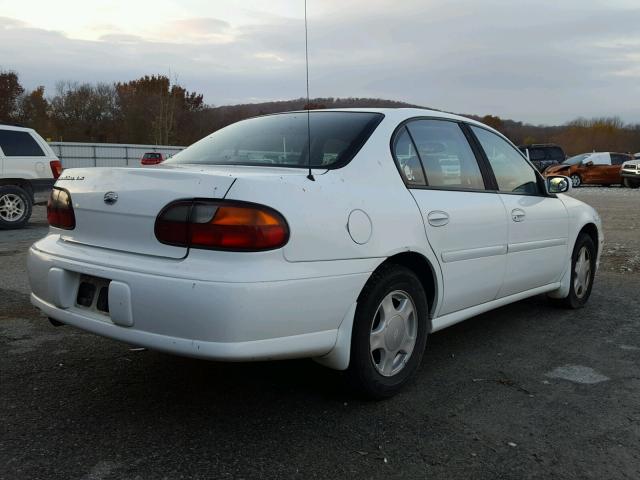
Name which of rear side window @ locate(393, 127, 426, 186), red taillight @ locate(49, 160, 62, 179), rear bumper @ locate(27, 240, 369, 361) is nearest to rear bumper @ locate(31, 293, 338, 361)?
rear bumper @ locate(27, 240, 369, 361)

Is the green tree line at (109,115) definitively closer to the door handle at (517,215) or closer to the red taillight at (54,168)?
the red taillight at (54,168)

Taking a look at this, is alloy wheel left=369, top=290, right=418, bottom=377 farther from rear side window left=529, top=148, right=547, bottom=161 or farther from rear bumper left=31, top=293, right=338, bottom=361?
rear side window left=529, top=148, right=547, bottom=161

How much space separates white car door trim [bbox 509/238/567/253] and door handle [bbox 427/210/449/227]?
2.67ft

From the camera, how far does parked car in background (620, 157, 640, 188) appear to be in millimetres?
25422

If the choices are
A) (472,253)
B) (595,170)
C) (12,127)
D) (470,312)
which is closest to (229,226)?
(472,253)

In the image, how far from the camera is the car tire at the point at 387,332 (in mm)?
2861

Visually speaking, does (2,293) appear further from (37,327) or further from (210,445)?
(210,445)

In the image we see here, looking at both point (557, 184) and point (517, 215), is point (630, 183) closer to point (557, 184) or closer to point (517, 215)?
point (557, 184)

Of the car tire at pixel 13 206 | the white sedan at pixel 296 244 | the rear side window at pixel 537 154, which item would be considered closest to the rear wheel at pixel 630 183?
the rear side window at pixel 537 154

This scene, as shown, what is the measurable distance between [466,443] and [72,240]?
6.89 feet

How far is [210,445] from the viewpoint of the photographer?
2553 mm

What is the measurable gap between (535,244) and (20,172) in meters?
9.72

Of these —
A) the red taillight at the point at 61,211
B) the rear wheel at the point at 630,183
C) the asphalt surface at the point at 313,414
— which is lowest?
the asphalt surface at the point at 313,414

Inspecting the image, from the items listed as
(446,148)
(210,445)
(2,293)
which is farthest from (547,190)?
(2,293)
